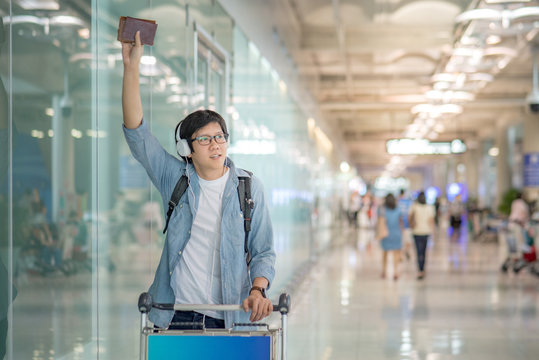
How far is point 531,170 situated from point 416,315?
1525 cm

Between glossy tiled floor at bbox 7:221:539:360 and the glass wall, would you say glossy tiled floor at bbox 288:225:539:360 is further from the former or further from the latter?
the glass wall

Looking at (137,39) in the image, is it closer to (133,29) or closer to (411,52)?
(133,29)

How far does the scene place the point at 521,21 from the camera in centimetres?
1105

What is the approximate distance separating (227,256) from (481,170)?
125 feet

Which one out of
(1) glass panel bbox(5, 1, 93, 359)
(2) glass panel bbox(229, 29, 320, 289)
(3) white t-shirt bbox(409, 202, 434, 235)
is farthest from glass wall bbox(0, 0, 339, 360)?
(3) white t-shirt bbox(409, 202, 434, 235)

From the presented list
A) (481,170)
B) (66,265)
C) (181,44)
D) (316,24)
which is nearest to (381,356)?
(181,44)

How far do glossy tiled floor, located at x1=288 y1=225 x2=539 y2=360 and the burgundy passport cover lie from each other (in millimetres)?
4278

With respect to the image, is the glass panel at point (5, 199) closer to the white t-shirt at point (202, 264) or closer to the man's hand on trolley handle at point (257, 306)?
the white t-shirt at point (202, 264)

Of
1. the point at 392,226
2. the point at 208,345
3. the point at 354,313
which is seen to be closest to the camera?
the point at 208,345

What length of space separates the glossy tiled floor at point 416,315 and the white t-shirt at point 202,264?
153 inches

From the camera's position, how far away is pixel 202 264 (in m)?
2.60

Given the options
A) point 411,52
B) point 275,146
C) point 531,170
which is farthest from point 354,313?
point 531,170

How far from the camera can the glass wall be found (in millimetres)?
3178

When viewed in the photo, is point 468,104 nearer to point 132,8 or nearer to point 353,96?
point 353,96
